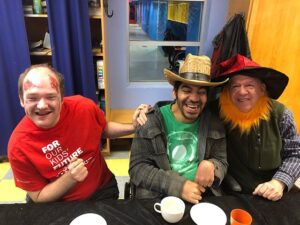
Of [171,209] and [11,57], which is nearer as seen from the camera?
[171,209]

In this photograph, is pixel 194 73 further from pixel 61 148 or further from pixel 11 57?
pixel 11 57

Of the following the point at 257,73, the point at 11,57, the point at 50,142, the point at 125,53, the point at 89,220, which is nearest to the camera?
the point at 89,220

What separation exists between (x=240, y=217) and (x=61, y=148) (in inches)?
33.1

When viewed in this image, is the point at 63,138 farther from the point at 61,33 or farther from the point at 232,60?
the point at 61,33

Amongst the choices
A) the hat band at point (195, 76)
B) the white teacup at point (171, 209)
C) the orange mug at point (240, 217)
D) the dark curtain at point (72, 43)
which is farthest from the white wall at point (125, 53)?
the orange mug at point (240, 217)

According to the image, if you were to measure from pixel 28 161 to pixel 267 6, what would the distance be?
7.67 ft

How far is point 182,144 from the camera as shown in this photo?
4.68 ft

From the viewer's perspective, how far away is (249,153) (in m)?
1.42

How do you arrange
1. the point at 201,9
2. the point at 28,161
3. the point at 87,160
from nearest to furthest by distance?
1. the point at 28,161
2. the point at 87,160
3. the point at 201,9

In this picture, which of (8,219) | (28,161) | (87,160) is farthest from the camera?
(87,160)

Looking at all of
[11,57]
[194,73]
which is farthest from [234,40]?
[11,57]

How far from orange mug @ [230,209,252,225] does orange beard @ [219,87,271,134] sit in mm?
525

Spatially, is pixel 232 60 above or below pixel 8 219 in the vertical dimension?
above

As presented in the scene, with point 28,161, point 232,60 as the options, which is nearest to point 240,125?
point 232,60
